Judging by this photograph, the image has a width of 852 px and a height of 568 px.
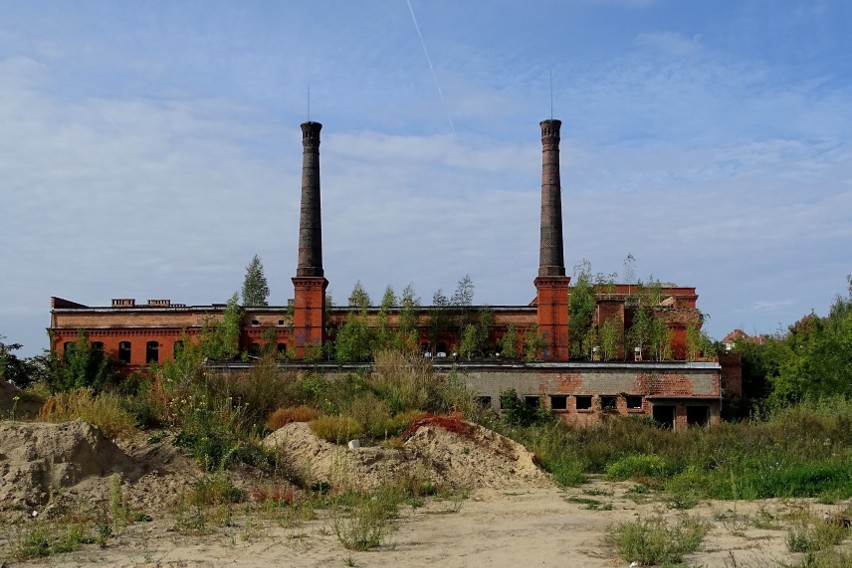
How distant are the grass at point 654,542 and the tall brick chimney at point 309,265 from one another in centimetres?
3151

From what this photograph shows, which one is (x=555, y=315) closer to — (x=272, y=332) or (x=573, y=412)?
(x=573, y=412)

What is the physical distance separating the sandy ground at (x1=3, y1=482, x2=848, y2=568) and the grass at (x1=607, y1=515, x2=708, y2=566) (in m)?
0.11

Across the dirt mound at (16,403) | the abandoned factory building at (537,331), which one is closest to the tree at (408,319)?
the abandoned factory building at (537,331)

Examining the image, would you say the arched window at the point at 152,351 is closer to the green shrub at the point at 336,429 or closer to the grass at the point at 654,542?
the green shrub at the point at 336,429

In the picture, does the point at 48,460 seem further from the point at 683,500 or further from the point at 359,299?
the point at 359,299

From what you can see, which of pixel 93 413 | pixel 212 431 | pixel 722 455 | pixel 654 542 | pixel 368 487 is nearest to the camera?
pixel 654 542

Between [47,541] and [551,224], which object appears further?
[551,224]

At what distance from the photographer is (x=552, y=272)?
131ft

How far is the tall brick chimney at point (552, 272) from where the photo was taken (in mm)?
39625

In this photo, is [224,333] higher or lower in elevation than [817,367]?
higher

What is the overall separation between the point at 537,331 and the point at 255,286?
88.2 feet

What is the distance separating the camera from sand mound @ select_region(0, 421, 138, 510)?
10.5 meters

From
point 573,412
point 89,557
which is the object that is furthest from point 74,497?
point 573,412

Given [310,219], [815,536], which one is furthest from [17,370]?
[815,536]
